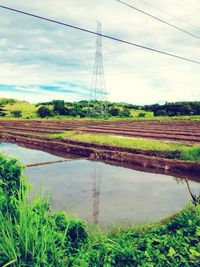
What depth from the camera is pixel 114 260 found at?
4027mm

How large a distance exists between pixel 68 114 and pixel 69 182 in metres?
55.0

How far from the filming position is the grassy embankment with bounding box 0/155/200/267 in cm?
355

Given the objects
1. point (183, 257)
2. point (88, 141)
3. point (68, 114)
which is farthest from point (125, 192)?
point (68, 114)

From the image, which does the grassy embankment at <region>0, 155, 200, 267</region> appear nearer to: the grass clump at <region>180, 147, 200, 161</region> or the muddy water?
the muddy water

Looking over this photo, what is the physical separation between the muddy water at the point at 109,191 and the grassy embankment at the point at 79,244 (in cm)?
191

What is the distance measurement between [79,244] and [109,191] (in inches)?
198

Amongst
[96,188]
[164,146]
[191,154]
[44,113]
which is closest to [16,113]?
[44,113]

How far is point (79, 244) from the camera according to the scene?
5082 millimetres

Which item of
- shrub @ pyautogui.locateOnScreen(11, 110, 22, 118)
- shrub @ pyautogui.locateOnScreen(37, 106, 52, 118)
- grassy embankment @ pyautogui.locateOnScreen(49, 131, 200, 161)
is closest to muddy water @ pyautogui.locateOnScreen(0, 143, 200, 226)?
grassy embankment @ pyautogui.locateOnScreen(49, 131, 200, 161)

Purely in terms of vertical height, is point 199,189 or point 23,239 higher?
point 23,239

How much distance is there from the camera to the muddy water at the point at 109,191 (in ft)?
26.6

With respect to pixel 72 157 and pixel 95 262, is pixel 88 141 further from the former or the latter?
pixel 95 262

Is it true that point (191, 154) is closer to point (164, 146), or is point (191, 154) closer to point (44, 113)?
point (164, 146)

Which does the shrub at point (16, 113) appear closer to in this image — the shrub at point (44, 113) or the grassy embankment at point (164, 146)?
the shrub at point (44, 113)
